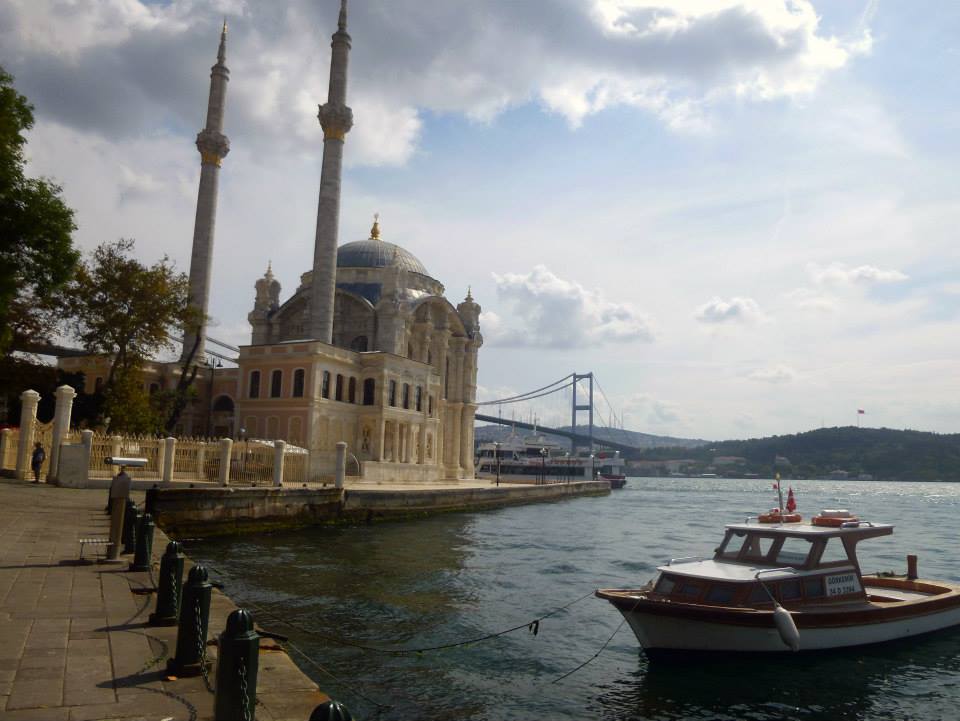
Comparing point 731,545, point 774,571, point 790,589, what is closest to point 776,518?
point 731,545

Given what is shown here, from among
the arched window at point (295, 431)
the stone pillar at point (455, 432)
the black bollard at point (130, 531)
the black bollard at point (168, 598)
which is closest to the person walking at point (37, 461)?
the black bollard at point (130, 531)

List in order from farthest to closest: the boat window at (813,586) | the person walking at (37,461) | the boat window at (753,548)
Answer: the person walking at (37,461) < the boat window at (753,548) < the boat window at (813,586)

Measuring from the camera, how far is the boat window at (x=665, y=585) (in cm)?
1147

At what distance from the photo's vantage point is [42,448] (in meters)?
23.0

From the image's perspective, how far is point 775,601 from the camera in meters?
10.9

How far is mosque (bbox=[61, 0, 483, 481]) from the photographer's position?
39.8 metres

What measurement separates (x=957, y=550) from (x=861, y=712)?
20782 millimetres

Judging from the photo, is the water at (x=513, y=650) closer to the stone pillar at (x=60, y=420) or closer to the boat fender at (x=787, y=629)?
the boat fender at (x=787, y=629)

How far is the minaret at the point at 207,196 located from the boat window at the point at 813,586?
36110 mm

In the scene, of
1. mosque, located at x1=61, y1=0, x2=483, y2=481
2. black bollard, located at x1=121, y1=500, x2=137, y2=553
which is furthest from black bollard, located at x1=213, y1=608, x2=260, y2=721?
mosque, located at x1=61, y1=0, x2=483, y2=481

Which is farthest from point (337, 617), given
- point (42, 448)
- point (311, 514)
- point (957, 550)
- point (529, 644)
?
point (957, 550)

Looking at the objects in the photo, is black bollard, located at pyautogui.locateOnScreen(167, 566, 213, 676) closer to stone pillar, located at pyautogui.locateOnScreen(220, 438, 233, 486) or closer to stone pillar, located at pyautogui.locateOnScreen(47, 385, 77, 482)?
stone pillar, located at pyautogui.locateOnScreen(47, 385, 77, 482)

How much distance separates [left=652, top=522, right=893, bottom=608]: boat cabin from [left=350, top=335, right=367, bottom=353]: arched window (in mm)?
38053

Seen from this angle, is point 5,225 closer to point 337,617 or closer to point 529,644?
point 337,617
